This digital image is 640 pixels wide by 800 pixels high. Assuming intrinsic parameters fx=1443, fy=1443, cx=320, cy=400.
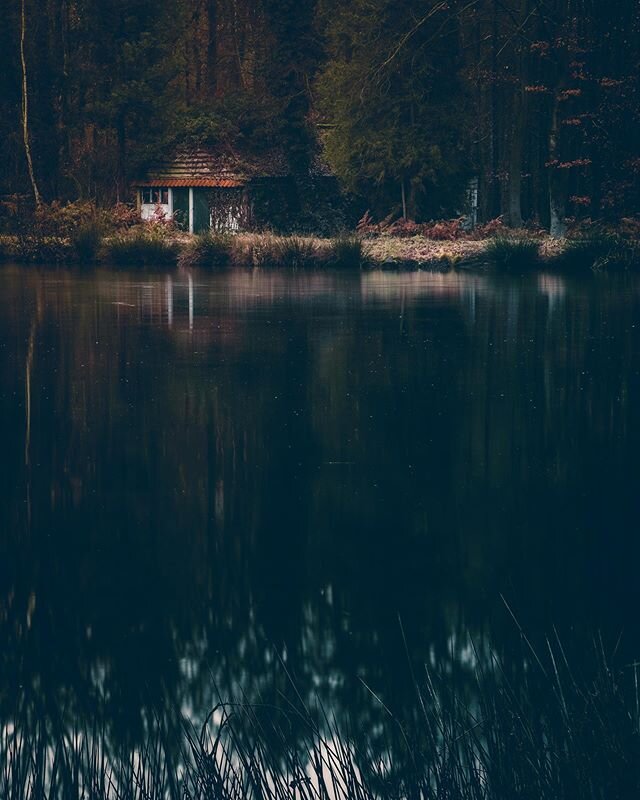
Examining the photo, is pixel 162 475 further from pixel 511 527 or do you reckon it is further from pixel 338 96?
pixel 338 96

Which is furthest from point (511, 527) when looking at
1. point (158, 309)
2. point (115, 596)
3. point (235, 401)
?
point (158, 309)

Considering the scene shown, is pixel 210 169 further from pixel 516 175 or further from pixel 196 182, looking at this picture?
pixel 516 175

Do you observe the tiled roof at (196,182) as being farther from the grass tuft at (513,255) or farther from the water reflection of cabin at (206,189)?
the grass tuft at (513,255)

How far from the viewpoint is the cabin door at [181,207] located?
57688 millimetres

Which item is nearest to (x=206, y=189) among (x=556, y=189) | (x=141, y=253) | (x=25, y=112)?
(x=25, y=112)

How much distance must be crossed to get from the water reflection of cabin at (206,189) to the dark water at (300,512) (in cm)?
3874

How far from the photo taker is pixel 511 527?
27.1ft

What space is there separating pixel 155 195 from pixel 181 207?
146cm

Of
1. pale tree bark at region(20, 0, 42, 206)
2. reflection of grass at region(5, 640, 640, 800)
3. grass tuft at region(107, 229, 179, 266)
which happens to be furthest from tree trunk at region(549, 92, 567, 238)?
reflection of grass at region(5, 640, 640, 800)

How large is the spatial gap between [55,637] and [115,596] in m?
0.72

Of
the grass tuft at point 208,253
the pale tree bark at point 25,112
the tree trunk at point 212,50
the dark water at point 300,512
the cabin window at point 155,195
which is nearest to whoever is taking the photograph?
the dark water at point 300,512

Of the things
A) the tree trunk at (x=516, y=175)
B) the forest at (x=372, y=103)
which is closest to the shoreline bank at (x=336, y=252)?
the forest at (x=372, y=103)

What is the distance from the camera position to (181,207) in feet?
191

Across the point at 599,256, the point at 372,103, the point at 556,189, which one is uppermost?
the point at 372,103
